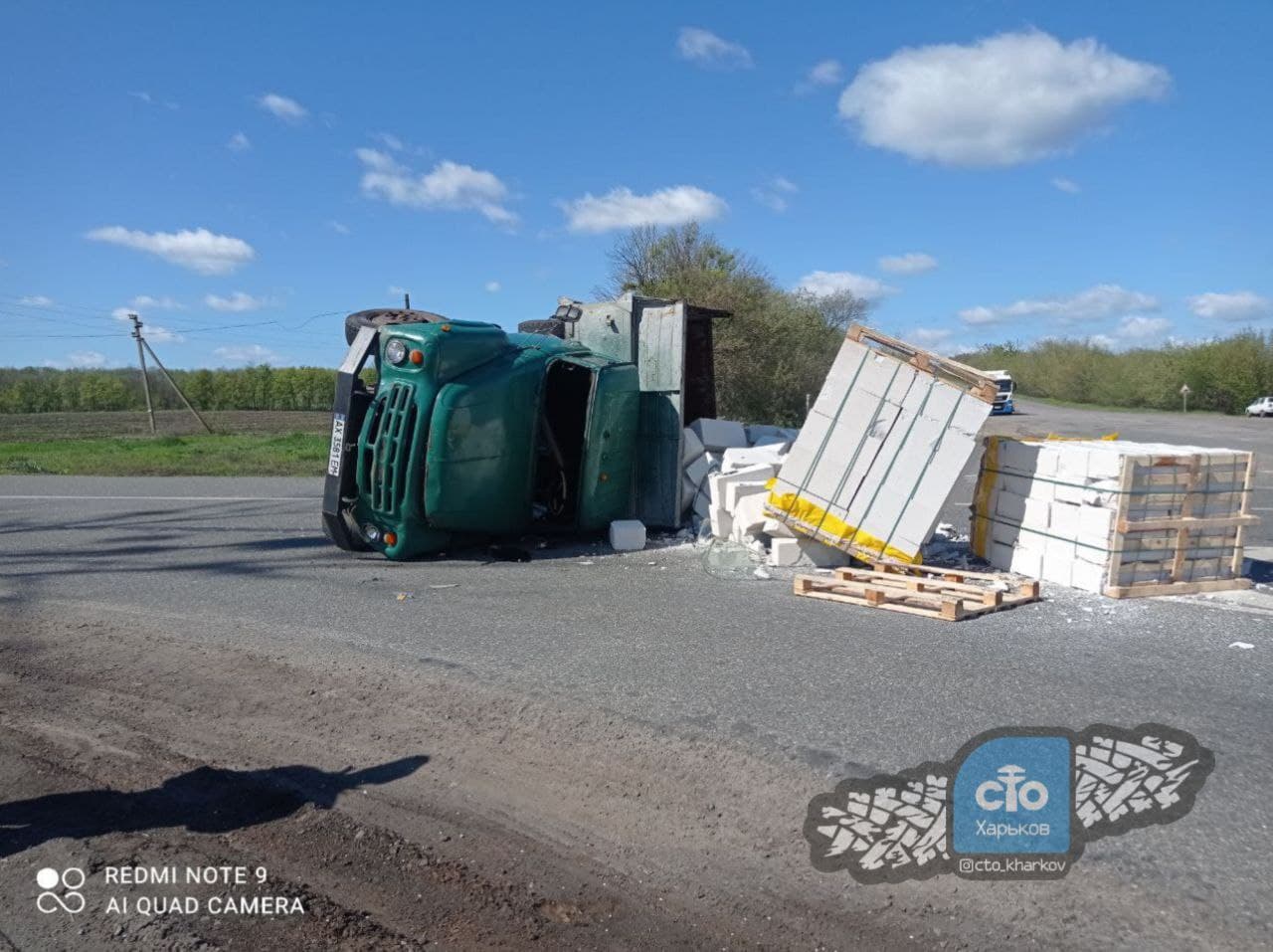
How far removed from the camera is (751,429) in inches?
430

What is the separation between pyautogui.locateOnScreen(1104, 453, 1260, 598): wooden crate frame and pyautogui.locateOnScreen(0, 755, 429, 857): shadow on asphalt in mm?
5272

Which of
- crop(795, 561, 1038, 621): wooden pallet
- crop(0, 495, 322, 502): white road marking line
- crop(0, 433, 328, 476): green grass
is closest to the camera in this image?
crop(795, 561, 1038, 621): wooden pallet

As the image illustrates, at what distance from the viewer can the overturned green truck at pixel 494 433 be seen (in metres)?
7.71

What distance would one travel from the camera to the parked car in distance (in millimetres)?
49062

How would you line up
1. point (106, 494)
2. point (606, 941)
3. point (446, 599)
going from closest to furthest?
point (606, 941) < point (446, 599) < point (106, 494)

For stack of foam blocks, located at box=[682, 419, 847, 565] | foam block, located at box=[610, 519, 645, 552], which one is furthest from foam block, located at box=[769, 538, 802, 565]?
foam block, located at box=[610, 519, 645, 552]

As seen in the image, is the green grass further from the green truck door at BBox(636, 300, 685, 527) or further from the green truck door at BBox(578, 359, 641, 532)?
the green truck door at BBox(578, 359, 641, 532)

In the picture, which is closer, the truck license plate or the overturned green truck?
the overturned green truck

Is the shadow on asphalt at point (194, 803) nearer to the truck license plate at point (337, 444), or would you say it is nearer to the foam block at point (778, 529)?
the truck license plate at point (337, 444)

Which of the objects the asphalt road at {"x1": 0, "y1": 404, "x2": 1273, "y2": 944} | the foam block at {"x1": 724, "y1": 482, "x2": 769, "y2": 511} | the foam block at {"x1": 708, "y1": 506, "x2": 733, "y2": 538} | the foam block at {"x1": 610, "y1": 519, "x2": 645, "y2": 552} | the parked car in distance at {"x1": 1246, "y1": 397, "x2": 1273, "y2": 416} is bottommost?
the asphalt road at {"x1": 0, "y1": 404, "x2": 1273, "y2": 944}

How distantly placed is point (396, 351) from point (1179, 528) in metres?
6.36

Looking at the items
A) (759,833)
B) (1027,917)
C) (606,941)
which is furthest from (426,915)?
(1027,917)

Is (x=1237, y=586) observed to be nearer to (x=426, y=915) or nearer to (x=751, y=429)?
(x=751, y=429)

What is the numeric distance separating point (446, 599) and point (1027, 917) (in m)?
4.83
